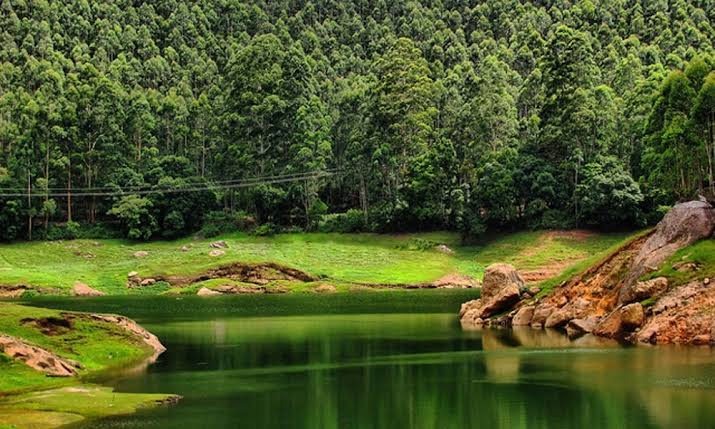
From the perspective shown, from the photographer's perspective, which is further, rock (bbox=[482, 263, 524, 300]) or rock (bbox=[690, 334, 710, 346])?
rock (bbox=[482, 263, 524, 300])

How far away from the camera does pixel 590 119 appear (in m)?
127

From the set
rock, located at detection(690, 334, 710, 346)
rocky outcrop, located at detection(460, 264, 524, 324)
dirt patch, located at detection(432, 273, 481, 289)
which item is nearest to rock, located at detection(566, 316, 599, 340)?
rocky outcrop, located at detection(460, 264, 524, 324)

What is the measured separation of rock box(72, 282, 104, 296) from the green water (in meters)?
37.7

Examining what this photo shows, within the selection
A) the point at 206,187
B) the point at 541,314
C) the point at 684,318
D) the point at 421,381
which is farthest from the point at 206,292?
the point at 421,381

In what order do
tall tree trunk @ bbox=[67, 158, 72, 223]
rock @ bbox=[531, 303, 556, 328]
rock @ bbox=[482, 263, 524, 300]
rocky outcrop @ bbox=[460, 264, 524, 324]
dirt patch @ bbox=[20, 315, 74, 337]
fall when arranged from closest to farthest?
dirt patch @ bbox=[20, 315, 74, 337] < rock @ bbox=[531, 303, 556, 328] < rocky outcrop @ bbox=[460, 264, 524, 324] < rock @ bbox=[482, 263, 524, 300] < tall tree trunk @ bbox=[67, 158, 72, 223]

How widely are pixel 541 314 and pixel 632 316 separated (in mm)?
10264

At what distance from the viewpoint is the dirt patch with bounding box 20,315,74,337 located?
148 ft

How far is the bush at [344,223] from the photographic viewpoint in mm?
136250

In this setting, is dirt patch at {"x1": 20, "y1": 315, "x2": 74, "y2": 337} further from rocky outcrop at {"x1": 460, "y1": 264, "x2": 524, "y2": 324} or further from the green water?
rocky outcrop at {"x1": 460, "y1": 264, "x2": 524, "y2": 324}

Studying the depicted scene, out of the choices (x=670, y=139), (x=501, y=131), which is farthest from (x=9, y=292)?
(x=501, y=131)

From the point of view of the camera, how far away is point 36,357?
130ft

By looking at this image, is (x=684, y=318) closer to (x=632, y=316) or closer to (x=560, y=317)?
(x=632, y=316)

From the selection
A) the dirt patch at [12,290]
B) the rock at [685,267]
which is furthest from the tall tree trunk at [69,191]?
the rock at [685,267]

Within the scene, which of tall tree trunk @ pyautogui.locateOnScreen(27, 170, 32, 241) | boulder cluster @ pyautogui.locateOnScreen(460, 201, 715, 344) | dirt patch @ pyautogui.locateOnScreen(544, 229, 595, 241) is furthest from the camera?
tall tree trunk @ pyautogui.locateOnScreen(27, 170, 32, 241)
